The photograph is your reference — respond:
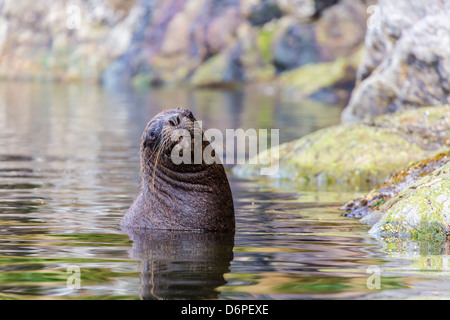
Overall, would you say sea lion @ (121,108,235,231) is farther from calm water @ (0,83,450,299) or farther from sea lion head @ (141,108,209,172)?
calm water @ (0,83,450,299)

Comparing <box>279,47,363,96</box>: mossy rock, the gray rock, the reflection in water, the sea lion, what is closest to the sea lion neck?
the sea lion

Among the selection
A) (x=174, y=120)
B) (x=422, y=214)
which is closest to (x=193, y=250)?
(x=174, y=120)

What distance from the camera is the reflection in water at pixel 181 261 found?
616cm

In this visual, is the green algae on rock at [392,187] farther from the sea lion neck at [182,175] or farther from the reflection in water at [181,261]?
the sea lion neck at [182,175]

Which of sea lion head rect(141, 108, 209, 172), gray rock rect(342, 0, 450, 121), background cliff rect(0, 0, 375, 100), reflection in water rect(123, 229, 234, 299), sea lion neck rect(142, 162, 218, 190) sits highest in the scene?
background cliff rect(0, 0, 375, 100)

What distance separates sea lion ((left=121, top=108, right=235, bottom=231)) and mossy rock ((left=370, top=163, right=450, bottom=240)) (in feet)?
5.92

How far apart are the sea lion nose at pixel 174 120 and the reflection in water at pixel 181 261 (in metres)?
1.24

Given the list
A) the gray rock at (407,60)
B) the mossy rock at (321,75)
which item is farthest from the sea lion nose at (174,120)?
the mossy rock at (321,75)

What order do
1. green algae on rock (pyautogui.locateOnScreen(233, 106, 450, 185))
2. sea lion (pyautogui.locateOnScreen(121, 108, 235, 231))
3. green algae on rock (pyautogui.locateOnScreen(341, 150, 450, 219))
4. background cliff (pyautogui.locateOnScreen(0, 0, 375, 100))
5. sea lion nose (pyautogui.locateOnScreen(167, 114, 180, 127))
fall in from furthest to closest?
background cliff (pyautogui.locateOnScreen(0, 0, 375, 100))
green algae on rock (pyautogui.locateOnScreen(233, 106, 450, 185))
green algae on rock (pyautogui.locateOnScreen(341, 150, 450, 219))
sea lion (pyautogui.locateOnScreen(121, 108, 235, 231))
sea lion nose (pyautogui.locateOnScreen(167, 114, 180, 127))

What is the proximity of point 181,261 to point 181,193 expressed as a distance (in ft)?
4.97

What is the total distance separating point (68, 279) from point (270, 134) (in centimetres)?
1621

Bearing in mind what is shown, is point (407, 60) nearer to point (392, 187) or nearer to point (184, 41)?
point (392, 187)

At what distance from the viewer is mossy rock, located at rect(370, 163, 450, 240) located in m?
8.35

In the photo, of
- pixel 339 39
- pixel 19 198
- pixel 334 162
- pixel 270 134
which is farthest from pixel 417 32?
pixel 339 39
